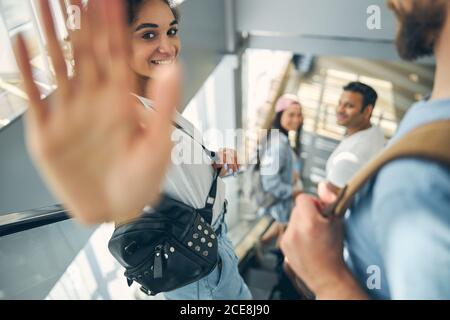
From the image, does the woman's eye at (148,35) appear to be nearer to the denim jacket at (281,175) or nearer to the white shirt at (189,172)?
the white shirt at (189,172)

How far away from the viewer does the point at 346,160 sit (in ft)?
2.57

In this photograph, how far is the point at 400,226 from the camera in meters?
0.45

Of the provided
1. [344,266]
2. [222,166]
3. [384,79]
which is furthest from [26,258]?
[384,79]

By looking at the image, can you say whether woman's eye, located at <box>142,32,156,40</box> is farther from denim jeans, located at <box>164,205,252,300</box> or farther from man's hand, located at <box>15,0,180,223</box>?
denim jeans, located at <box>164,205,252,300</box>

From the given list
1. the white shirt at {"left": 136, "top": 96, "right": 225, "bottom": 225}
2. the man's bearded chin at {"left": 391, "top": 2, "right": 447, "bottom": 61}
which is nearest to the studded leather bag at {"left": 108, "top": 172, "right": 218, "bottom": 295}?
the white shirt at {"left": 136, "top": 96, "right": 225, "bottom": 225}

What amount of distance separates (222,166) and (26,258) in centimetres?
55

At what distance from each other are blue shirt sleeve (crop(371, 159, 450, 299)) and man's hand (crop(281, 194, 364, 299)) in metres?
0.09

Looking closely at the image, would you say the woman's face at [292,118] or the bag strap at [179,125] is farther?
the woman's face at [292,118]

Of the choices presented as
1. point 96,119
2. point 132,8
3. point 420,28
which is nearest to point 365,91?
point 420,28

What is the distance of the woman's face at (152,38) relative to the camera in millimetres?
637

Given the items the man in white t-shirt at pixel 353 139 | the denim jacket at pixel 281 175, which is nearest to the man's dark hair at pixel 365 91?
the man in white t-shirt at pixel 353 139

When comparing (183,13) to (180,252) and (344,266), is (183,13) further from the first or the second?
(344,266)

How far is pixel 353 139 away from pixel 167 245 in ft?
1.65

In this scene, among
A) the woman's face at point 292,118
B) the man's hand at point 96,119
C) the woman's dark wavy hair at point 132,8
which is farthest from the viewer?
the woman's face at point 292,118
